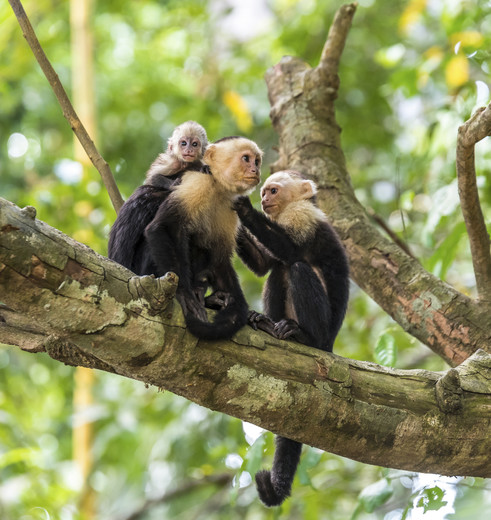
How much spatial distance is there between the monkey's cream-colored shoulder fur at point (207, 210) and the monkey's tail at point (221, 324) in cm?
66

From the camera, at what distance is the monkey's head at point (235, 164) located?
11.6 feet

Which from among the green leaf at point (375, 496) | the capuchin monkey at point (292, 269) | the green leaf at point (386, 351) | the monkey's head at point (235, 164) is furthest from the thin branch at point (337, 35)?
the green leaf at point (375, 496)

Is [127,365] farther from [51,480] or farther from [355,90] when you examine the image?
[355,90]

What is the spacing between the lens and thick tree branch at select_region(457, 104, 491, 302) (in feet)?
8.96

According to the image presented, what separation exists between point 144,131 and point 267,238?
5.07 m

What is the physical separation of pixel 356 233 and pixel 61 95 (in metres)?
1.80

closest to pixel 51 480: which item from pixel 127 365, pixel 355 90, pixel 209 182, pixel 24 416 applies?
pixel 24 416

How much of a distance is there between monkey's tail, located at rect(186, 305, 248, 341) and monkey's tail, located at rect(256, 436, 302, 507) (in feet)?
2.87

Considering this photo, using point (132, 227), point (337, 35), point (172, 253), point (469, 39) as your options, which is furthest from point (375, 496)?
point (469, 39)

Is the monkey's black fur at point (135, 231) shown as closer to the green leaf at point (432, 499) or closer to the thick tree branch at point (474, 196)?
the thick tree branch at point (474, 196)

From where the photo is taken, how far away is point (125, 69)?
849cm

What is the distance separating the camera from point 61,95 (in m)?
3.14

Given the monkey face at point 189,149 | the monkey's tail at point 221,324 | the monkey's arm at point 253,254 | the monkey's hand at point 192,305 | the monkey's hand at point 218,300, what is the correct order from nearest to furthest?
the monkey's tail at point 221,324 → the monkey's hand at point 192,305 → the monkey's hand at point 218,300 → the monkey's arm at point 253,254 → the monkey face at point 189,149

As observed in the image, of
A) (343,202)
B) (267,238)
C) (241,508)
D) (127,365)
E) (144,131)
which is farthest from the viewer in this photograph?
(144,131)
